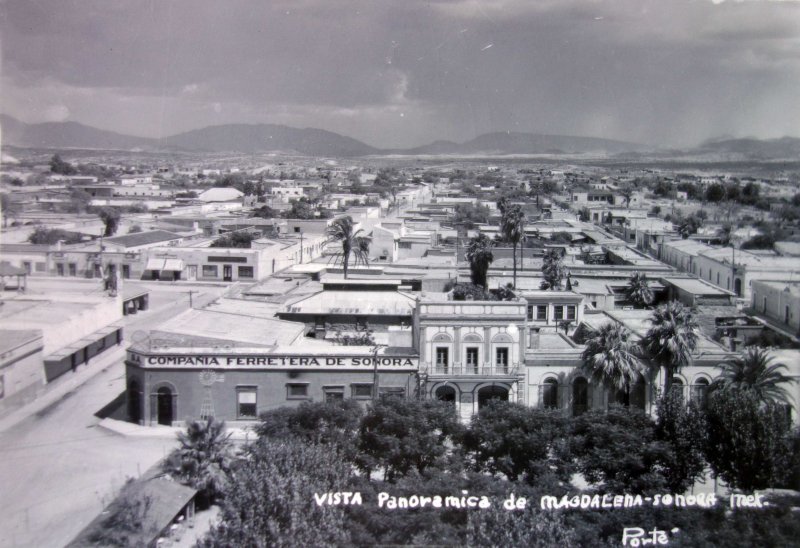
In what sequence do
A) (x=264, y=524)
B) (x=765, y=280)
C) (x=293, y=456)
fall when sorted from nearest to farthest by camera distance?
(x=264, y=524)
(x=293, y=456)
(x=765, y=280)

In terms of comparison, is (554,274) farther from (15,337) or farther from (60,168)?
(60,168)

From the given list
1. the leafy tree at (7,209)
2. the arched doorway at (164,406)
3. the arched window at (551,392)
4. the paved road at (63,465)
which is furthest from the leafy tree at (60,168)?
the arched window at (551,392)

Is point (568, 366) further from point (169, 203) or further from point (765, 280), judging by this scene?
point (169, 203)

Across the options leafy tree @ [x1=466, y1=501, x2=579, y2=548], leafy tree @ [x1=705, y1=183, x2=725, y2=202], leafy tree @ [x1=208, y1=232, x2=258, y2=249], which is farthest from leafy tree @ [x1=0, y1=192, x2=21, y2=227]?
leafy tree @ [x1=705, y1=183, x2=725, y2=202]

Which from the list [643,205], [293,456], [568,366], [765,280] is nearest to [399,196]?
[643,205]

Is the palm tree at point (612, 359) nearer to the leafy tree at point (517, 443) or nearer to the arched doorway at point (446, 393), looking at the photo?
the leafy tree at point (517, 443)

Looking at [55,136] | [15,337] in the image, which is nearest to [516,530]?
[15,337]

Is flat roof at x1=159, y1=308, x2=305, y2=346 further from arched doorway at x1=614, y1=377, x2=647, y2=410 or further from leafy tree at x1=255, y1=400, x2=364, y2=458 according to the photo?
arched doorway at x1=614, y1=377, x2=647, y2=410
